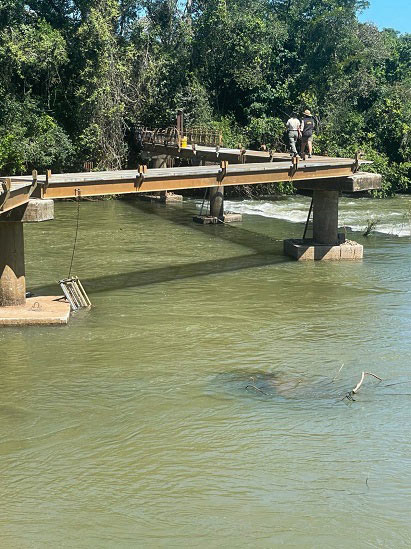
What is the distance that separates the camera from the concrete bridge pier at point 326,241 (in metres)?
21.2

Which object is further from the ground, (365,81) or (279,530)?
(365,81)

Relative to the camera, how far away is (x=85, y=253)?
22438 millimetres

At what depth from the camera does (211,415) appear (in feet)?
34.8

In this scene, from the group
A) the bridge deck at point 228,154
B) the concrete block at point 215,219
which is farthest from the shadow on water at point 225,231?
the bridge deck at point 228,154

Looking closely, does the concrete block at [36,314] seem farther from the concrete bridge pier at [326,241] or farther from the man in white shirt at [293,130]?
the man in white shirt at [293,130]

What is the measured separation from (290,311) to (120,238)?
9.95 m

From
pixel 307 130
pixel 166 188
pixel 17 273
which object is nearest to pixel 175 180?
pixel 166 188

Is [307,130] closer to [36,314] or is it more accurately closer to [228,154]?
[228,154]

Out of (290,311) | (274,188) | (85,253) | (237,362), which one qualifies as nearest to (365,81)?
(274,188)

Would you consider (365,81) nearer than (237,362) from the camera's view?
No

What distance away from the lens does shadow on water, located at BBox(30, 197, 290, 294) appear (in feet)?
60.7

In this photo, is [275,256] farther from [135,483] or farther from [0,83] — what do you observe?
[0,83]

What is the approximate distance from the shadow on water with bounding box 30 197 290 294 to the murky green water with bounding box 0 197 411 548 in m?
0.13

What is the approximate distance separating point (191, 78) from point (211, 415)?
100 ft
